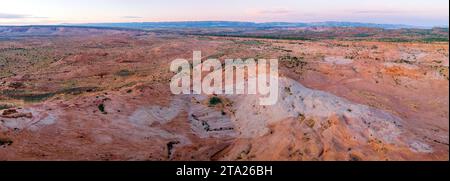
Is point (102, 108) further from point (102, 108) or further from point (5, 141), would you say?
point (5, 141)

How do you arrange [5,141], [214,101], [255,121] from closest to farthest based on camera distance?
[5,141] → [255,121] → [214,101]

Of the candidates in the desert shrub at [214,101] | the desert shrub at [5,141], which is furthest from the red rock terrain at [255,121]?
the desert shrub at [214,101]

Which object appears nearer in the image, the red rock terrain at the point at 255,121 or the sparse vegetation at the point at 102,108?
the red rock terrain at the point at 255,121

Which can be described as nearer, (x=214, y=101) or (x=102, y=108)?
(x=102, y=108)

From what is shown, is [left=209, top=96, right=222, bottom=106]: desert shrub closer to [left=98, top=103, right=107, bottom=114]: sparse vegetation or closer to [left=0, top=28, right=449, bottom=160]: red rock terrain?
[left=0, top=28, right=449, bottom=160]: red rock terrain

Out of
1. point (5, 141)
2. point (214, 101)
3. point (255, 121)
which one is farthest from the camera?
point (214, 101)

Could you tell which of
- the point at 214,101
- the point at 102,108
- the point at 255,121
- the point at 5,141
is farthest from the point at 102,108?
the point at 255,121

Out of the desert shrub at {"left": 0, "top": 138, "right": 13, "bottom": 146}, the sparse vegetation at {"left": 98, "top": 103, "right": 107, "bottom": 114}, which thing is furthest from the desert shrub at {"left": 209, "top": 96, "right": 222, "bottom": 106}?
the desert shrub at {"left": 0, "top": 138, "right": 13, "bottom": 146}

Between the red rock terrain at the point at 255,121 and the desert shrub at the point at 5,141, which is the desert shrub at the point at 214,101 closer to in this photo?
the red rock terrain at the point at 255,121

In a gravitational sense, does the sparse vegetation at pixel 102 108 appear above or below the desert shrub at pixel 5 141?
above

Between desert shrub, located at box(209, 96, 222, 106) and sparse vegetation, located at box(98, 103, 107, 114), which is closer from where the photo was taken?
sparse vegetation, located at box(98, 103, 107, 114)
